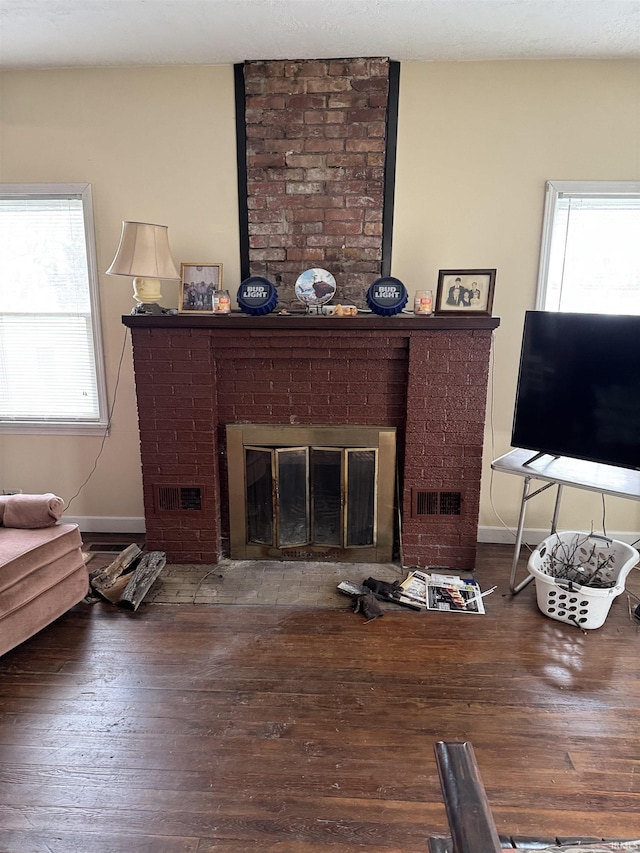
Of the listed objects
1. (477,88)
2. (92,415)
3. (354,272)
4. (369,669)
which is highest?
(477,88)

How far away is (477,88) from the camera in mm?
2842

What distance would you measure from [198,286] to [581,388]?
2056 mm

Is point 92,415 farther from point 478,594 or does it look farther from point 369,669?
point 478,594

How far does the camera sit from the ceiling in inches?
90.3

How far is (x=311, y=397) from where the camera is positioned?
3.00 metres

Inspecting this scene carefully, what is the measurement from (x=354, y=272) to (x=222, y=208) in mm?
820

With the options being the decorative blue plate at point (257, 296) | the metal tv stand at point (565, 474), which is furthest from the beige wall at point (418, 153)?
the metal tv stand at point (565, 474)

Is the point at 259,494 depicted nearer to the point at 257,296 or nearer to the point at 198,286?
the point at 257,296

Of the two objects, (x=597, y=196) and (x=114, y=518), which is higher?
(x=597, y=196)

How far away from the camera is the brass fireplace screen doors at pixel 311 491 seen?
300cm

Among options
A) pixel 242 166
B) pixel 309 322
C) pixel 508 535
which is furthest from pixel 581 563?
pixel 242 166

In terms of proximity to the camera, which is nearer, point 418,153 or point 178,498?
point 418,153

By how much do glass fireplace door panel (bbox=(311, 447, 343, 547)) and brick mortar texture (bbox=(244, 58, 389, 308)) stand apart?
34.3 inches

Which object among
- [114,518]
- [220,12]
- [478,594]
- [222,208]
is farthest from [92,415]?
[478,594]
